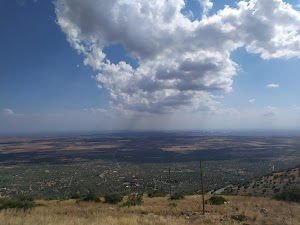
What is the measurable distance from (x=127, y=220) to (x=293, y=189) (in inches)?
Result: 821

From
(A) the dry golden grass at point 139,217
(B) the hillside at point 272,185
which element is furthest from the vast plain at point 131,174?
(A) the dry golden grass at point 139,217

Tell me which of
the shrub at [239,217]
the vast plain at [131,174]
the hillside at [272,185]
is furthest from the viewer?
the vast plain at [131,174]

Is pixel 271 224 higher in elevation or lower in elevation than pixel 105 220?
lower

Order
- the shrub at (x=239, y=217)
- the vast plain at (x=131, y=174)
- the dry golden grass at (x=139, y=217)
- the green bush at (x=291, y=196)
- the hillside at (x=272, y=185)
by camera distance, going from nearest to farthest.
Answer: the dry golden grass at (x=139, y=217) → the shrub at (x=239, y=217) → the green bush at (x=291, y=196) → the hillside at (x=272, y=185) → the vast plain at (x=131, y=174)

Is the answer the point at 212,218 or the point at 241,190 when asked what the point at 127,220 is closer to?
the point at 212,218

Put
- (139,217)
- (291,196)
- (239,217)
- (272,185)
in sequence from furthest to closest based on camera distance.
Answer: (272,185)
(291,196)
(239,217)
(139,217)

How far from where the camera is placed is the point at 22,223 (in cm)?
1193

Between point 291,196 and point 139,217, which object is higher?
point 139,217

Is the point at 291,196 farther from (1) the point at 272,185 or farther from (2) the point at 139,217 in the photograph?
(2) the point at 139,217

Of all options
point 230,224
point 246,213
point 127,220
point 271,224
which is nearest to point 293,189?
point 246,213

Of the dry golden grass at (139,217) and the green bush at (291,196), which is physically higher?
the dry golden grass at (139,217)

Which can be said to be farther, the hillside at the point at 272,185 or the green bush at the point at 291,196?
the hillside at the point at 272,185

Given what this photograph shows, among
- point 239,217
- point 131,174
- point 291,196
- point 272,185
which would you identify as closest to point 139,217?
point 239,217

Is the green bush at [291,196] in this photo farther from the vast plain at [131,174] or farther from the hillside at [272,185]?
the vast plain at [131,174]
